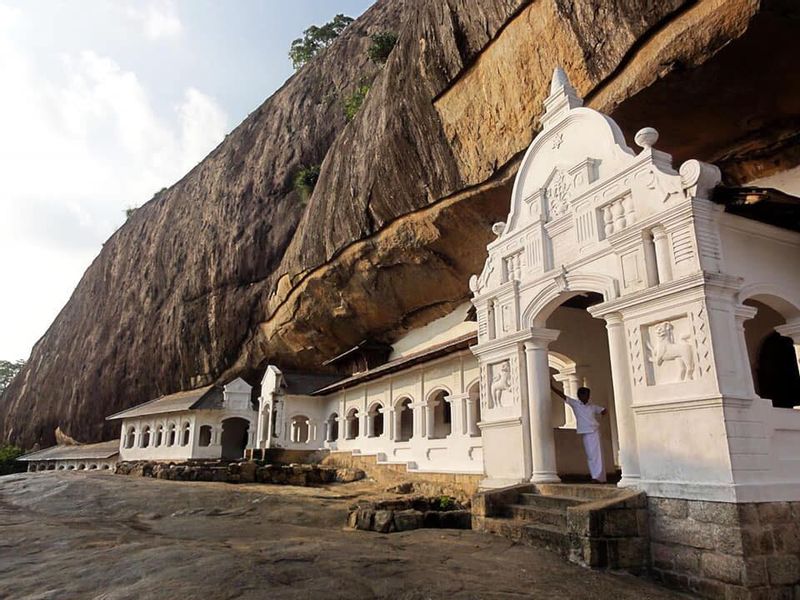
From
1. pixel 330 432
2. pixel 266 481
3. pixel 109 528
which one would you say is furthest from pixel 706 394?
pixel 330 432

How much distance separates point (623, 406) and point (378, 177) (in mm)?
12434

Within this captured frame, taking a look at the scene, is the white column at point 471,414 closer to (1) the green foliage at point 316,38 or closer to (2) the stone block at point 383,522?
(2) the stone block at point 383,522

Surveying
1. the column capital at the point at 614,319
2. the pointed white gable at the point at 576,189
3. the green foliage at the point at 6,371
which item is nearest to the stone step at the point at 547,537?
the column capital at the point at 614,319

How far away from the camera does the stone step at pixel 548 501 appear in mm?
7655

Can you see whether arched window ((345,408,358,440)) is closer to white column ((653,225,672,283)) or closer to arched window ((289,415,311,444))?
arched window ((289,415,311,444))

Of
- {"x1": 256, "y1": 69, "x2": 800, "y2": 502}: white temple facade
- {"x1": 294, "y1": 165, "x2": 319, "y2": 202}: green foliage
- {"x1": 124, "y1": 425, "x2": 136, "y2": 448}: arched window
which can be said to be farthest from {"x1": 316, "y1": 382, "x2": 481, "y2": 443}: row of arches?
{"x1": 124, "y1": 425, "x2": 136, "y2": 448}: arched window

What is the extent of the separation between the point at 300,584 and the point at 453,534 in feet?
11.2

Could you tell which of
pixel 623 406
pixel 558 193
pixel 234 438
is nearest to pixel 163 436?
pixel 234 438

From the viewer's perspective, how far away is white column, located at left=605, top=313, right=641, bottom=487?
7184mm

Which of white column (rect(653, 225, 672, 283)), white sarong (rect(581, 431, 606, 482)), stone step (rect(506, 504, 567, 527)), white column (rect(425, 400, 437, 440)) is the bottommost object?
stone step (rect(506, 504, 567, 527))

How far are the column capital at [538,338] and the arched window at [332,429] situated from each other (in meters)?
15.9

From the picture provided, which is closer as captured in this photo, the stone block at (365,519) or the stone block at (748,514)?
the stone block at (748,514)

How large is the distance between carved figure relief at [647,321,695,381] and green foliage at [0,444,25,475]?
44921mm

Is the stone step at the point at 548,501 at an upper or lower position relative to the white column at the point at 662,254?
lower
